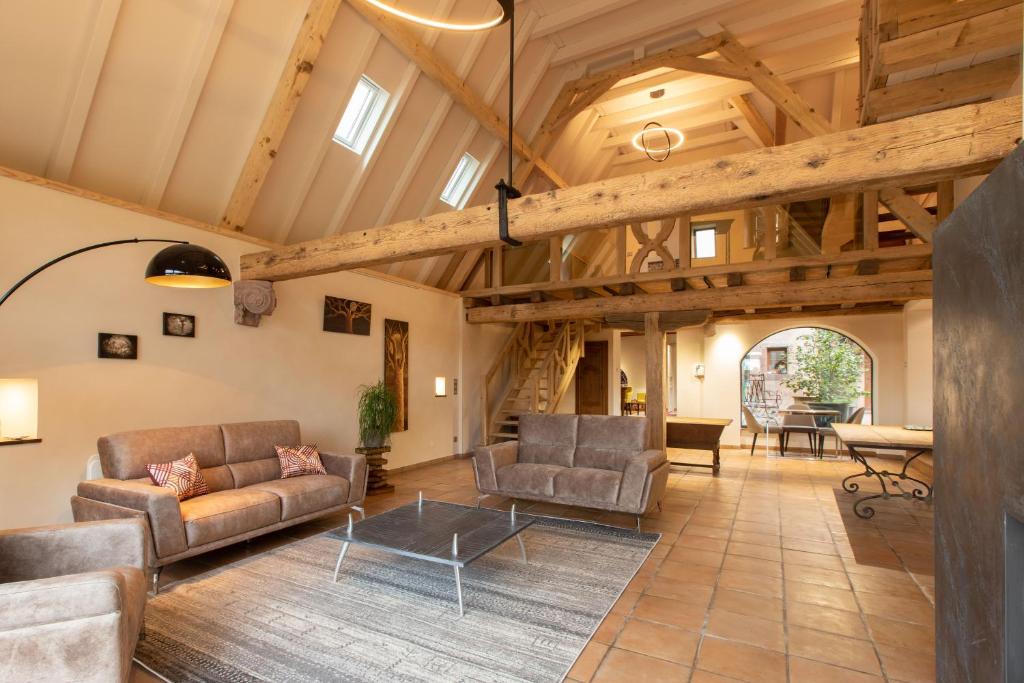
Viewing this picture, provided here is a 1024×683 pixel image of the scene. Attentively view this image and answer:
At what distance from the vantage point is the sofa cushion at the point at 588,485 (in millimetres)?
4367

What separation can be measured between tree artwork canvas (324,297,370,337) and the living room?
5cm

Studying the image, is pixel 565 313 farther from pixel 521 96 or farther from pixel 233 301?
pixel 233 301

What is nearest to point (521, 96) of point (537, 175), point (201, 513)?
point (537, 175)

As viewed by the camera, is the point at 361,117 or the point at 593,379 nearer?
the point at 361,117

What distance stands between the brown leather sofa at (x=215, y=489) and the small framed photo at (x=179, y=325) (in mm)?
898

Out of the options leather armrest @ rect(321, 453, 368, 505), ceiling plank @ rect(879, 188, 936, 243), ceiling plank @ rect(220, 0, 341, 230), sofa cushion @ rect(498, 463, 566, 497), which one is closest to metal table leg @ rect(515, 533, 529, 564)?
sofa cushion @ rect(498, 463, 566, 497)

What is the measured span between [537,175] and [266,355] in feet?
15.7

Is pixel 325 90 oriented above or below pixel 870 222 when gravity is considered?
above

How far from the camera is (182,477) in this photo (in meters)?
3.56

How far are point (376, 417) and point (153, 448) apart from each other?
2.30 meters

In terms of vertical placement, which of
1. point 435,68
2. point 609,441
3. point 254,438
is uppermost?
point 435,68

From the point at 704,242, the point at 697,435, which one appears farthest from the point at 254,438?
the point at 704,242

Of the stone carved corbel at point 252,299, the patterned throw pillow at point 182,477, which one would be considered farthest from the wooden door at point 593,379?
the patterned throw pillow at point 182,477

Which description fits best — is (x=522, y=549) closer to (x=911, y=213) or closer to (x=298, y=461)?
(x=298, y=461)
